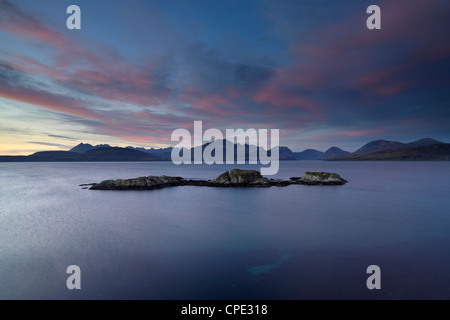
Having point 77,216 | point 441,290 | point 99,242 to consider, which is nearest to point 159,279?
point 99,242

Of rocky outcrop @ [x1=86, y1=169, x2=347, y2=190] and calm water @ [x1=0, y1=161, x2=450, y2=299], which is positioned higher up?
rocky outcrop @ [x1=86, y1=169, x2=347, y2=190]

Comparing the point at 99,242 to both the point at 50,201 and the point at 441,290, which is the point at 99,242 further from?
the point at 50,201

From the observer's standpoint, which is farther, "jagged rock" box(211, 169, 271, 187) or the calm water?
"jagged rock" box(211, 169, 271, 187)

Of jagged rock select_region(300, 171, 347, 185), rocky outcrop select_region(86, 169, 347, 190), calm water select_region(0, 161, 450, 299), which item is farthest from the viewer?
jagged rock select_region(300, 171, 347, 185)

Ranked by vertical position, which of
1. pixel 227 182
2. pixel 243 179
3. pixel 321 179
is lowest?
pixel 227 182

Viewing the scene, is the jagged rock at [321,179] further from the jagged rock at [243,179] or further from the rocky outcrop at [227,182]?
the jagged rock at [243,179]

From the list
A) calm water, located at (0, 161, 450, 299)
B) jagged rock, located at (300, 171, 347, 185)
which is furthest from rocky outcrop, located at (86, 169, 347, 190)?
calm water, located at (0, 161, 450, 299)

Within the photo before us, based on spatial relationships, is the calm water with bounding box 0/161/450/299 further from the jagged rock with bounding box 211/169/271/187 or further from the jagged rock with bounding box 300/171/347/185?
the jagged rock with bounding box 300/171/347/185

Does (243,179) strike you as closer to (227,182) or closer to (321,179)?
(227,182)

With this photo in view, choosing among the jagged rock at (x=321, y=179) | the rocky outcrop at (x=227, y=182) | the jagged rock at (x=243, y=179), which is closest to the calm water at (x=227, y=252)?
the rocky outcrop at (x=227, y=182)

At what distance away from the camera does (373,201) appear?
32.1 m

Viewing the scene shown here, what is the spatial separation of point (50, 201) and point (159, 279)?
3433 cm

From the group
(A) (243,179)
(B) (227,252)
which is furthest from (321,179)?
(B) (227,252)
